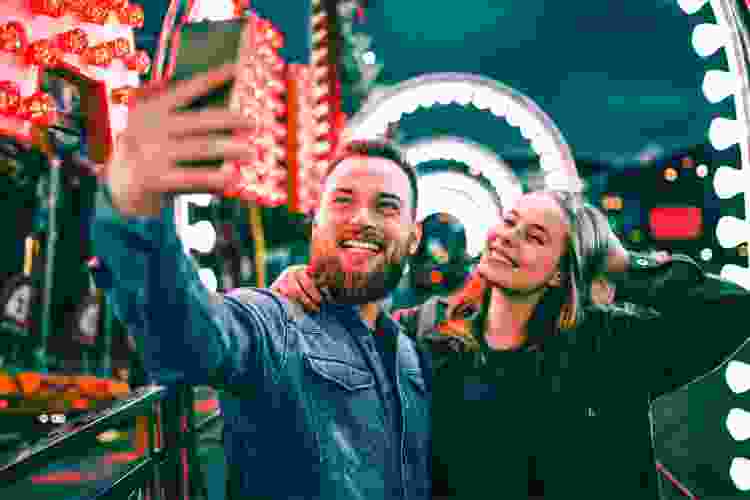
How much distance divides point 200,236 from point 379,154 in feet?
2.66

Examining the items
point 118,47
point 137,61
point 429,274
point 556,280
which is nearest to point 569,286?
point 556,280

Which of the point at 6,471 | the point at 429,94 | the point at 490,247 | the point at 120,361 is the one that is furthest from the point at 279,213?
the point at 6,471

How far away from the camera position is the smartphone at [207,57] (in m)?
0.96

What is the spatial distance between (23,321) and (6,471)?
346 inches

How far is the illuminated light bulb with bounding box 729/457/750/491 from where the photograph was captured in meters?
2.45

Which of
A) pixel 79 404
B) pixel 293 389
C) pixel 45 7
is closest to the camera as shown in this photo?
pixel 293 389

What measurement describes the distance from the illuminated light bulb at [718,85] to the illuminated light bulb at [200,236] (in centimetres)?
224

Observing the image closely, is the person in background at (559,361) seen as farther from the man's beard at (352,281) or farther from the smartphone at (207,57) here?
the smartphone at (207,57)

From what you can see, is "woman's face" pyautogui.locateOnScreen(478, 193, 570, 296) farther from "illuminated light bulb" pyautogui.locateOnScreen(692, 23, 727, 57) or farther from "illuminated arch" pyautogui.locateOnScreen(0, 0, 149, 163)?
"illuminated arch" pyautogui.locateOnScreen(0, 0, 149, 163)

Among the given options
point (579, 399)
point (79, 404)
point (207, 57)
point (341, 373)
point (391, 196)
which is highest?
point (207, 57)

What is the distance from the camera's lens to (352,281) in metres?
2.03

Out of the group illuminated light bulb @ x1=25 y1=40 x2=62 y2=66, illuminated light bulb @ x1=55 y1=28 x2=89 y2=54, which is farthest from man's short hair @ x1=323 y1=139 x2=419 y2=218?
illuminated light bulb @ x1=55 y1=28 x2=89 y2=54

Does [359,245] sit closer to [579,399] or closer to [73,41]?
[579,399]

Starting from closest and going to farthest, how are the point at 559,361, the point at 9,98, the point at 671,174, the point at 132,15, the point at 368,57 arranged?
the point at 559,361, the point at 9,98, the point at 132,15, the point at 368,57, the point at 671,174
